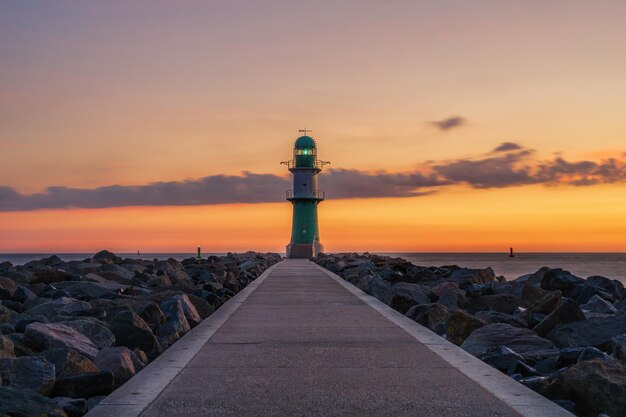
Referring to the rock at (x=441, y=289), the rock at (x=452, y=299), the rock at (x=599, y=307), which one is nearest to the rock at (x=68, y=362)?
the rock at (x=452, y=299)

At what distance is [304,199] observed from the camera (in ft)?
141

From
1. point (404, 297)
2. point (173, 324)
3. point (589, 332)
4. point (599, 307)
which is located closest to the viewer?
point (173, 324)

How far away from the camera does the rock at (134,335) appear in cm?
683

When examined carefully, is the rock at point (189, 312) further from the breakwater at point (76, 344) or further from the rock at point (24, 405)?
the rock at point (24, 405)

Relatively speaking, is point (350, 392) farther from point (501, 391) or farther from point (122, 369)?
point (122, 369)

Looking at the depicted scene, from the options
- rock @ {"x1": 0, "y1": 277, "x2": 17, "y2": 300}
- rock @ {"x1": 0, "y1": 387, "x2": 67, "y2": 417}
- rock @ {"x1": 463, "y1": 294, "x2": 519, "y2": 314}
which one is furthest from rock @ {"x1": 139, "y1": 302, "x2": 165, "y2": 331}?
rock @ {"x1": 463, "y1": 294, "x2": 519, "y2": 314}

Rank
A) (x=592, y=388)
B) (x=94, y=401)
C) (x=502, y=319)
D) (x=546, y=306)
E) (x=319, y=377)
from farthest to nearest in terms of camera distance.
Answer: (x=546, y=306) < (x=502, y=319) < (x=319, y=377) < (x=94, y=401) < (x=592, y=388)

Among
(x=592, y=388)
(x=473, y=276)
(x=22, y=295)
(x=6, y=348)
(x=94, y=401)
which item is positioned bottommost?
(x=94, y=401)

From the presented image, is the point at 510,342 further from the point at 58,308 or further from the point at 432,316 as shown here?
the point at 58,308

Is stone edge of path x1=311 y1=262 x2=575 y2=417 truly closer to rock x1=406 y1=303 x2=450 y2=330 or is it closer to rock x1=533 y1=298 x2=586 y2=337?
rock x1=406 y1=303 x2=450 y2=330

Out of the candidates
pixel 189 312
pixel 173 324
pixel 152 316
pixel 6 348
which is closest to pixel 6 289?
pixel 189 312

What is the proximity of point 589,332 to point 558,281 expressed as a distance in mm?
7541

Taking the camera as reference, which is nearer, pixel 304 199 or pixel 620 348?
pixel 620 348

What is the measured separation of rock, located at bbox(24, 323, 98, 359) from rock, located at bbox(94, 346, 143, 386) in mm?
418
